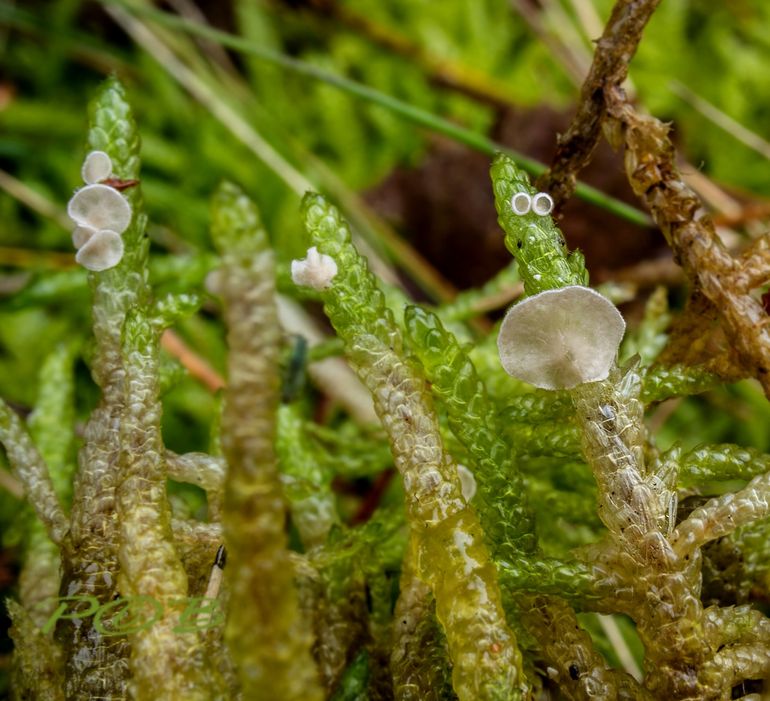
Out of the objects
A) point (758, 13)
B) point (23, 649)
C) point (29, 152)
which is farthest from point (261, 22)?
point (23, 649)

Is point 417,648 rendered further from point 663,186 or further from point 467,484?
point 663,186

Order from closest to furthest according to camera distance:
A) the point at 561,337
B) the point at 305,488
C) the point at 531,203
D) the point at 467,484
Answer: the point at 561,337, the point at 531,203, the point at 467,484, the point at 305,488

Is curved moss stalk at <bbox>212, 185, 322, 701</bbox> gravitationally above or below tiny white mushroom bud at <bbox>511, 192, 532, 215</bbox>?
below

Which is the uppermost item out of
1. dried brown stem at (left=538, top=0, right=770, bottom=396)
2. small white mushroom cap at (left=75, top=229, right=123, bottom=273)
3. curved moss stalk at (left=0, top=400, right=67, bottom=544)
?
dried brown stem at (left=538, top=0, right=770, bottom=396)

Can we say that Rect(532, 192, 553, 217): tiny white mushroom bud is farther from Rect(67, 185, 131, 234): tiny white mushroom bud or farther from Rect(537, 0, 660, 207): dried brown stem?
Rect(67, 185, 131, 234): tiny white mushroom bud

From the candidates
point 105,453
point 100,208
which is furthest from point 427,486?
point 100,208

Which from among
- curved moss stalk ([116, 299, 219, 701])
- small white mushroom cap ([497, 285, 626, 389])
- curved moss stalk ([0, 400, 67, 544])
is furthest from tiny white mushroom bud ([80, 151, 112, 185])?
small white mushroom cap ([497, 285, 626, 389])

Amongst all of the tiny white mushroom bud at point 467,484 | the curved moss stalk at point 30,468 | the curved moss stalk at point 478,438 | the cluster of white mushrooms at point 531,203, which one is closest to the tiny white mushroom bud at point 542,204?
the cluster of white mushrooms at point 531,203
